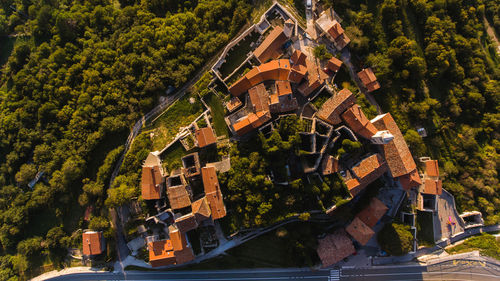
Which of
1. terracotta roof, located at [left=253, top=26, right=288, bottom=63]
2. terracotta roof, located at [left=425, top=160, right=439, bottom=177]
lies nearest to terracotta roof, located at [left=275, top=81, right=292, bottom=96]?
terracotta roof, located at [left=253, top=26, right=288, bottom=63]

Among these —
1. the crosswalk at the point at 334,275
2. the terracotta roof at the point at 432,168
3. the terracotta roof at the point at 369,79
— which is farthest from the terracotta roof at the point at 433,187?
the crosswalk at the point at 334,275

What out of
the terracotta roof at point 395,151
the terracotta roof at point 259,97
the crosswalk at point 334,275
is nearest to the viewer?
the terracotta roof at point 259,97

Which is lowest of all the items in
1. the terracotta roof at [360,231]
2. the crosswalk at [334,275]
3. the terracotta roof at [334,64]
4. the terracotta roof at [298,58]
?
the crosswalk at [334,275]

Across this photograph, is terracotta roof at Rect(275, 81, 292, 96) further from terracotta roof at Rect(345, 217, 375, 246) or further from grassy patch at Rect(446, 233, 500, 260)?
grassy patch at Rect(446, 233, 500, 260)

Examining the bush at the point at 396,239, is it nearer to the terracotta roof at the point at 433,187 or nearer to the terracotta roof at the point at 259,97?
the terracotta roof at the point at 433,187

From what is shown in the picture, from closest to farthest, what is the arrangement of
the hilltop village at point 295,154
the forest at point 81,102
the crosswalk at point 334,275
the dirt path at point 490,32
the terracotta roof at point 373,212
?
1. the hilltop village at point 295,154
2. the terracotta roof at point 373,212
3. the crosswalk at point 334,275
4. the forest at point 81,102
5. the dirt path at point 490,32

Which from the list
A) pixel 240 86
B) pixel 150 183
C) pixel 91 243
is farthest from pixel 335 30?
pixel 91 243

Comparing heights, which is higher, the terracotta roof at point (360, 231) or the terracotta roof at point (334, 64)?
the terracotta roof at point (334, 64)
